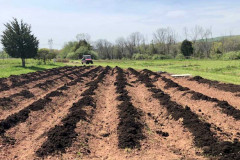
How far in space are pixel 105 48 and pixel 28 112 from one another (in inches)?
3633

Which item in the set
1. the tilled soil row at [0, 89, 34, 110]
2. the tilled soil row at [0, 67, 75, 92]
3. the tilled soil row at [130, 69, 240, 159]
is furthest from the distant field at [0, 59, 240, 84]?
the tilled soil row at [0, 89, 34, 110]

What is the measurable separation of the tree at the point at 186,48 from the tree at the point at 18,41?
39.2 metres

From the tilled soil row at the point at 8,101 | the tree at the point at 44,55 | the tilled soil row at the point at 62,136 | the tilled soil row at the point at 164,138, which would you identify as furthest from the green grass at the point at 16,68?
the tilled soil row at the point at 164,138

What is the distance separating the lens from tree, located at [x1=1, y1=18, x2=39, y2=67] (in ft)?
112

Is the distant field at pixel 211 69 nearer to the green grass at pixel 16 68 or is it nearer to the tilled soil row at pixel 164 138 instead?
the tilled soil row at pixel 164 138

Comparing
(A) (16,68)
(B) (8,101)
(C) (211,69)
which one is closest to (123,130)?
(B) (8,101)

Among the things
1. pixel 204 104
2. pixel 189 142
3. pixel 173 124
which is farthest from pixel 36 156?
pixel 204 104

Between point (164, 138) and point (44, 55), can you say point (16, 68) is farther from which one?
point (164, 138)

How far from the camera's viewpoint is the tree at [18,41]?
34.2 metres

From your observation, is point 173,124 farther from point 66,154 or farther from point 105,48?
point 105,48

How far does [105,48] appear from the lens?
10025 centimetres

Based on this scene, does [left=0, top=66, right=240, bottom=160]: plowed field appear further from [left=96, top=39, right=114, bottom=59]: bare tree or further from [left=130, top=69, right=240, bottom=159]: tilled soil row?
[left=96, top=39, right=114, bottom=59]: bare tree

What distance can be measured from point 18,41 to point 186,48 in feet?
138

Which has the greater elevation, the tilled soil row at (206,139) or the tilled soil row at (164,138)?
the tilled soil row at (206,139)
